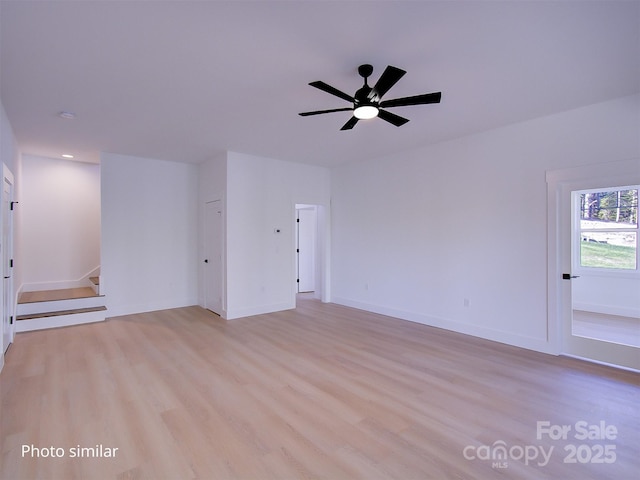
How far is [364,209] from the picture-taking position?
611 cm

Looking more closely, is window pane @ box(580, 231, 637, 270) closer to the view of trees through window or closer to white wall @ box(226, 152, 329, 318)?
the view of trees through window

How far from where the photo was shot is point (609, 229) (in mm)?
3543

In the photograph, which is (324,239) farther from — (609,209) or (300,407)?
(609,209)

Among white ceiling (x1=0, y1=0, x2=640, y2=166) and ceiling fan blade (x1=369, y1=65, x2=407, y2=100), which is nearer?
white ceiling (x1=0, y1=0, x2=640, y2=166)

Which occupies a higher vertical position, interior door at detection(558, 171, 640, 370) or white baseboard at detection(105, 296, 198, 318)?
interior door at detection(558, 171, 640, 370)

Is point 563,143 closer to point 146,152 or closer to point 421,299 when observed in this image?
point 421,299

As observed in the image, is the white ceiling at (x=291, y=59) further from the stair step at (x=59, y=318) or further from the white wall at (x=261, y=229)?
the stair step at (x=59, y=318)

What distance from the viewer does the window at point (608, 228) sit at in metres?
3.44

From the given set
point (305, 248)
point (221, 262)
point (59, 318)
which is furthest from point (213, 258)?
point (305, 248)

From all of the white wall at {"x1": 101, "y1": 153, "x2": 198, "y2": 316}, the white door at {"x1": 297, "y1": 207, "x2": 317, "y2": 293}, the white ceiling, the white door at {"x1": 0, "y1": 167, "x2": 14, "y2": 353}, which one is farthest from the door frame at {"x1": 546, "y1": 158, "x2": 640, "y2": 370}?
the white door at {"x1": 0, "y1": 167, "x2": 14, "y2": 353}

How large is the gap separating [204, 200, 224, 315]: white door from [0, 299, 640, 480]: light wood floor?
4.81ft

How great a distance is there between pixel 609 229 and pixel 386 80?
323cm

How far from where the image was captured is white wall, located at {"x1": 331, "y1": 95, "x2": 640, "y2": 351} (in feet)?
12.0

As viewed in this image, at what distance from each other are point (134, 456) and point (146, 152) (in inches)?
192
